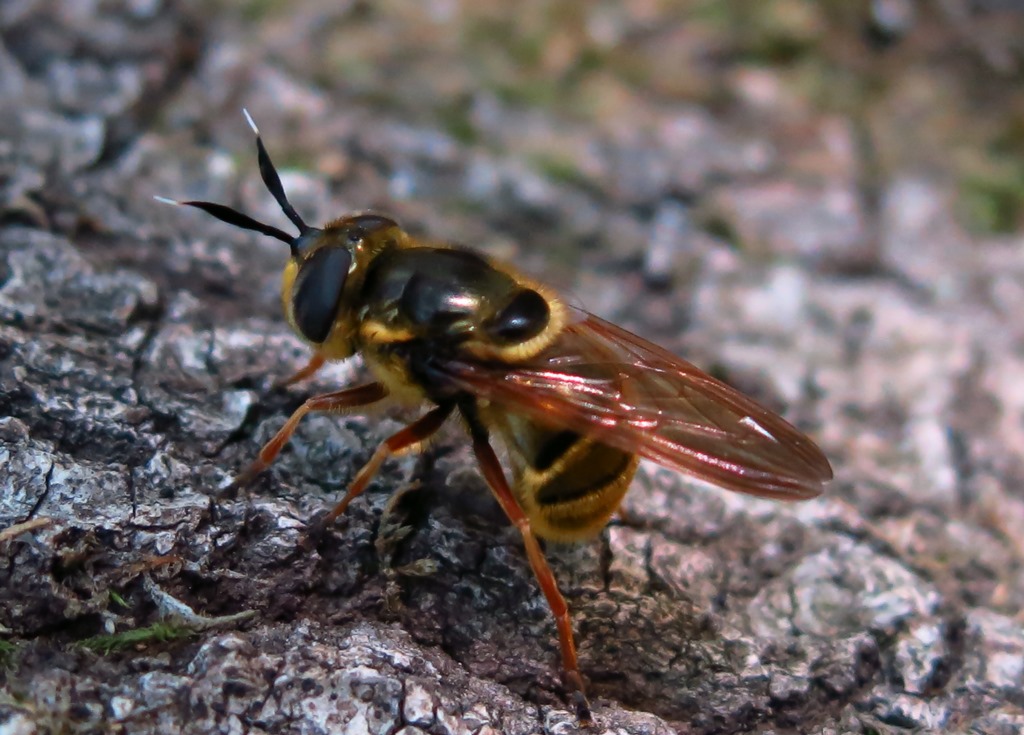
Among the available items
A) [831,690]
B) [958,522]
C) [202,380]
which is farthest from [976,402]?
[202,380]

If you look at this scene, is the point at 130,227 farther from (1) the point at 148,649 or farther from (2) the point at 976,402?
(2) the point at 976,402

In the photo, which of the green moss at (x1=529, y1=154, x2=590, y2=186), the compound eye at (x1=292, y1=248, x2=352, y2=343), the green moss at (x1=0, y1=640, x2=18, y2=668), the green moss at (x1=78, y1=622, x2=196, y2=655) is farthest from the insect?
the green moss at (x1=529, y1=154, x2=590, y2=186)

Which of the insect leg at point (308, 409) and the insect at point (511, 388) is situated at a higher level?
the insect at point (511, 388)

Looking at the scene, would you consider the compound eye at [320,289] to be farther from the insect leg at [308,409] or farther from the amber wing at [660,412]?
the amber wing at [660,412]

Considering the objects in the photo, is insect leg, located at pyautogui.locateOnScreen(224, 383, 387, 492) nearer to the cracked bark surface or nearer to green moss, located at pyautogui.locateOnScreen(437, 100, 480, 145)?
the cracked bark surface

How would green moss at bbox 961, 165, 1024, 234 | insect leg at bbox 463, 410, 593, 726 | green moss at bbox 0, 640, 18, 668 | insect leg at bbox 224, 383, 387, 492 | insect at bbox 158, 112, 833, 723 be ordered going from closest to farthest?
green moss at bbox 0, 640, 18, 668, insect leg at bbox 463, 410, 593, 726, insect at bbox 158, 112, 833, 723, insect leg at bbox 224, 383, 387, 492, green moss at bbox 961, 165, 1024, 234

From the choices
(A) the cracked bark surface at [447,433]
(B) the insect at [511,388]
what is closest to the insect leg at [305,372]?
(A) the cracked bark surface at [447,433]

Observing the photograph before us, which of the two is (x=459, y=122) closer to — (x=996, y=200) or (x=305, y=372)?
(x=305, y=372)
